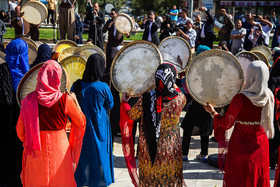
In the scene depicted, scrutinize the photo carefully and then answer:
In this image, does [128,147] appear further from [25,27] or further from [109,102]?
[25,27]

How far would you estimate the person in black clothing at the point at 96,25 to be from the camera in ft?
42.1

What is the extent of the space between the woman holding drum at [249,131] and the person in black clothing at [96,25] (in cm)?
963

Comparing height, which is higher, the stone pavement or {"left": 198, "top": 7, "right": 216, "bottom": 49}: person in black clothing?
{"left": 198, "top": 7, "right": 216, "bottom": 49}: person in black clothing

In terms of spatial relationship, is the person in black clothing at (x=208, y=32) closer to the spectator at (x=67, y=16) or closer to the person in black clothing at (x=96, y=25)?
the person in black clothing at (x=96, y=25)

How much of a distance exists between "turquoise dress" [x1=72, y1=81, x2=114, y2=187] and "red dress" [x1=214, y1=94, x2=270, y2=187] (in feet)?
4.53

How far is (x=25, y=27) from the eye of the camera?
12539 mm

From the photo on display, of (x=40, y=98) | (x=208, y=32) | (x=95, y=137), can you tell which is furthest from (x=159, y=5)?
(x=40, y=98)

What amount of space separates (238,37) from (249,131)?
8545 mm

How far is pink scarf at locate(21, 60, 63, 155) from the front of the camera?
11.2ft

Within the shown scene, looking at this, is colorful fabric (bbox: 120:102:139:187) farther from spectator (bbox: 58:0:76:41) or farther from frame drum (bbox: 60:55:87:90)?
spectator (bbox: 58:0:76:41)

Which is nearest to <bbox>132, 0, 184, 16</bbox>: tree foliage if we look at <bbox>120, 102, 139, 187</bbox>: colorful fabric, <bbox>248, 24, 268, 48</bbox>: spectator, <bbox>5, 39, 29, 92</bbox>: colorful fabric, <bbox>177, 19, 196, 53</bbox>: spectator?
<bbox>248, 24, 268, 48</bbox>: spectator

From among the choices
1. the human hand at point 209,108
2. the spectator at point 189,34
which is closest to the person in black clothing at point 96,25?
the spectator at point 189,34

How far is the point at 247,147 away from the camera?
3773 millimetres

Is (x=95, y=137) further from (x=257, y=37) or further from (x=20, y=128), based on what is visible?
(x=257, y=37)
